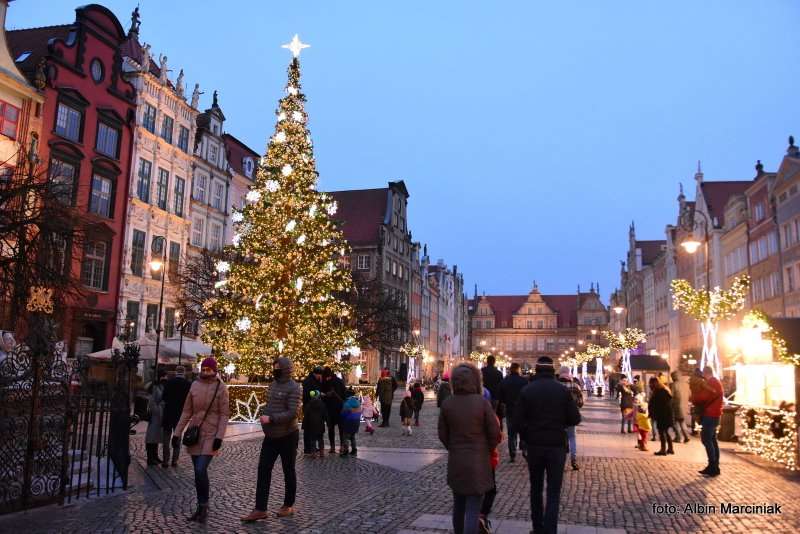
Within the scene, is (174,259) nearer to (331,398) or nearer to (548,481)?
(331,398)

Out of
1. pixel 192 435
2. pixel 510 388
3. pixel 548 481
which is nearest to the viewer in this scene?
pixel 548 481

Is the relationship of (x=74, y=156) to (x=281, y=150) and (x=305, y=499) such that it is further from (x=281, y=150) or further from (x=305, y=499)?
(x=305, y=499)

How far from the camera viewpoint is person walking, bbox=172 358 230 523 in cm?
817

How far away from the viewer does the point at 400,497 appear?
10.0 m

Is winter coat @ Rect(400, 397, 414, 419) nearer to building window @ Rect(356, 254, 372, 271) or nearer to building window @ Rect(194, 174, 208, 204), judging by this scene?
building window @ Rect(194, 174, 208, 204)

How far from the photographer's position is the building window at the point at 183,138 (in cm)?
4059

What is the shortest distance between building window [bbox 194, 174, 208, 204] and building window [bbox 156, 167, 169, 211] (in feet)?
11.0

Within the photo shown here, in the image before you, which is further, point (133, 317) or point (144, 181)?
point (144, 181)

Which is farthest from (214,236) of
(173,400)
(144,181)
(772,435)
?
(772,435)

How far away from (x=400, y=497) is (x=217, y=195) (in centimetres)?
3774

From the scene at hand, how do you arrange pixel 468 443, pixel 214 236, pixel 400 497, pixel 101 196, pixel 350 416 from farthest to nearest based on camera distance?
pixel 214 236, pixel 101 196, pixel 350 416, pixel 400 497, pixel 468 443

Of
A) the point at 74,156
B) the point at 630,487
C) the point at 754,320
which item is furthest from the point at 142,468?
the point at 74,156

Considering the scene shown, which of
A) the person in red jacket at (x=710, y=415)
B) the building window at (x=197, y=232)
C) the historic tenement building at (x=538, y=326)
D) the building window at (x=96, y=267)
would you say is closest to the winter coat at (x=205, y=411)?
the person in red jacket at (x=710, y=415)

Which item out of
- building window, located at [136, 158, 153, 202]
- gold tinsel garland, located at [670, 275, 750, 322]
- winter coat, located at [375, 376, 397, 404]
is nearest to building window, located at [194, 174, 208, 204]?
building window, located at [136, 158, 153, 202]
